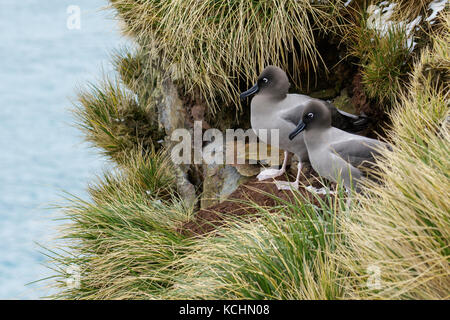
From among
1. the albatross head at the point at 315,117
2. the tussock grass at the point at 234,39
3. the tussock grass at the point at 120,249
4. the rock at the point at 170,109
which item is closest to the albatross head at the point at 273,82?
the albatross head at the point at 315,117

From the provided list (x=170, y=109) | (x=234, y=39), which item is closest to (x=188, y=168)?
(x=170, y=109)

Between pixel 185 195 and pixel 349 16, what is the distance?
312 cm

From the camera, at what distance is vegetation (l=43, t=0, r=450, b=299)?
2.61 meters

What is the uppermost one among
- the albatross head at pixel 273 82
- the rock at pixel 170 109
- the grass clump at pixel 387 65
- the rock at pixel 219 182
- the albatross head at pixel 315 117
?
the rock at pixel 170 109

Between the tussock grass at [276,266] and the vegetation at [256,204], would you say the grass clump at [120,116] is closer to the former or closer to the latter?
the vegetation at [256,204]

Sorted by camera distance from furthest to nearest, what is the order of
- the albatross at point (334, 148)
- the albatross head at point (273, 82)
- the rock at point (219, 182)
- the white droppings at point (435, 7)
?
the rock at point (219, 182) < the white droppings at point (435, 7) < the albatross head at point (273, 82) < the albatross at point (334, 148)

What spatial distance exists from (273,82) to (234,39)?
4.21 ft

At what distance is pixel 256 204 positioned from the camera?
3391 mm

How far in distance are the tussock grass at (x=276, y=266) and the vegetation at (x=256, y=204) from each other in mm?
11

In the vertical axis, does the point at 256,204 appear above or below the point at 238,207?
below

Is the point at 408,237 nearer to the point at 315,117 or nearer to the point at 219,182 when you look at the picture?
the point at 315,117

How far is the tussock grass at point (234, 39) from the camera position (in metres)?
5.60

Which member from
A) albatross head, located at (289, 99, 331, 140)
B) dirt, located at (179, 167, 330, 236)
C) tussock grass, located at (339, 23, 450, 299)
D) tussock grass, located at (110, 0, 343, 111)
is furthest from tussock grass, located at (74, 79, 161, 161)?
tussock grass, located at (339, 23, 450, 299)
